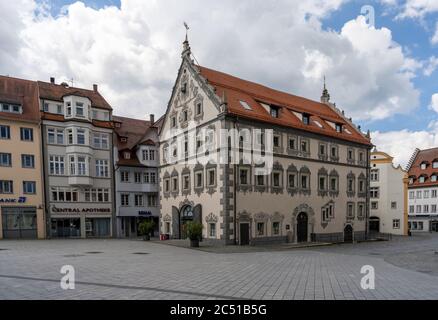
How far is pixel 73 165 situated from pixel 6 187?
706 centimetres

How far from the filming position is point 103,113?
41.0m

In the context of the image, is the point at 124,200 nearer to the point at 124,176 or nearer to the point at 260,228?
the point at 124,176

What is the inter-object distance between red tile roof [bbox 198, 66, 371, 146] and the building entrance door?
9899 millimetres

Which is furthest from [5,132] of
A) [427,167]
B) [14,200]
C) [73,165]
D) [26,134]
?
[427,167]

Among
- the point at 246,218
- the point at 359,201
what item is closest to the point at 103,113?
the point at 246,218

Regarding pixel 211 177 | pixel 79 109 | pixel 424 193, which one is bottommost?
pixel 424 193

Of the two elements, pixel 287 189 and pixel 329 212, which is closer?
pixel 287 189

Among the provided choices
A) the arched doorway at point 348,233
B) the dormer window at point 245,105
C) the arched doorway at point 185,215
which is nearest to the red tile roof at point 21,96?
the arched doorway at point 185,215

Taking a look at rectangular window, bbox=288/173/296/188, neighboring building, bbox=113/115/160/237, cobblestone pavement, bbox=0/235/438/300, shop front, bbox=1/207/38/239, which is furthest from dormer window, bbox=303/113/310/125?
shop front, bbox=1/207/38/239

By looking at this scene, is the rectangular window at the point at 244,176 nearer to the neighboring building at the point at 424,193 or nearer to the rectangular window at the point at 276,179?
the rectangular window at the point at 276,179

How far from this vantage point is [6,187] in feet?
113

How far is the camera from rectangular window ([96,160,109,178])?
3988 centimetres
